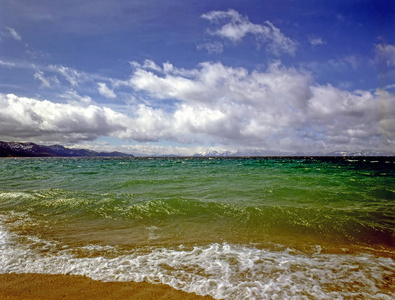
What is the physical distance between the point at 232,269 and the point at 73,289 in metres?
3.55

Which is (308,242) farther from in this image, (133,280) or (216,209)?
(133,280)

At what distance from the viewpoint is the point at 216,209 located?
434 inches

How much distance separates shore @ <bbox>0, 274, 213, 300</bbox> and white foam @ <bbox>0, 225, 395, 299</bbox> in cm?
20

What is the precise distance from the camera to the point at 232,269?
5305 millimetres

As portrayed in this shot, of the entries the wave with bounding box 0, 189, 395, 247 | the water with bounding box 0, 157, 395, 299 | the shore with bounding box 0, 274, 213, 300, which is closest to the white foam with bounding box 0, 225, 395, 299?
the water with bounding box 0, 157, 395, 299

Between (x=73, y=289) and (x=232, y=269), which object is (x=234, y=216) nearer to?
(x=232, y=269)

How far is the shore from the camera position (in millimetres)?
4285

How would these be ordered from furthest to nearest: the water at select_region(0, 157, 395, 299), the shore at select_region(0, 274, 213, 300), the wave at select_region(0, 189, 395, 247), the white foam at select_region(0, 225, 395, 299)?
the wave at select_region(0, 189, 395, 247)
the water at select_region(0, 157, 395, 299)
the white foam at select_region(0, 225, 395, 299)
the shore at select_region(0, 274, 213, 300)

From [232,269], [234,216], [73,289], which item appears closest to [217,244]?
[232,269]

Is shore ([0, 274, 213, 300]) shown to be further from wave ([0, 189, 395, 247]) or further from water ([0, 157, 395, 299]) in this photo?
wave ([0, 189, 395, 247])

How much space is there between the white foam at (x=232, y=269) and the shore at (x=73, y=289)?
0.20 meters

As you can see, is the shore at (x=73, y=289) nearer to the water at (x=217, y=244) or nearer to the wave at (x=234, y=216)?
the water at (x=217, y=244)

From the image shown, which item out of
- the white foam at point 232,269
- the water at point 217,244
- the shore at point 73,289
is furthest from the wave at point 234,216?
the shore at point 73,289

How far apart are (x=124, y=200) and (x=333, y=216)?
35.8ft
